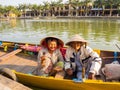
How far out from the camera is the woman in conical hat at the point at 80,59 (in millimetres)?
4387

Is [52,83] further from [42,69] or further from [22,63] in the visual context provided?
[22,63]

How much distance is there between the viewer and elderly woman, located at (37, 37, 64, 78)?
14.9ft

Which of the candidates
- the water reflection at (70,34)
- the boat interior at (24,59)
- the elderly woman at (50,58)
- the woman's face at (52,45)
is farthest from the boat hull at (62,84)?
the water reflection at (70,34)

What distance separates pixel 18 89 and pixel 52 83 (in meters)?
0.83

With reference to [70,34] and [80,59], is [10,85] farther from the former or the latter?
[70,34]

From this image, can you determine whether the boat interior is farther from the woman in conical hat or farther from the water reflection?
the water reflection

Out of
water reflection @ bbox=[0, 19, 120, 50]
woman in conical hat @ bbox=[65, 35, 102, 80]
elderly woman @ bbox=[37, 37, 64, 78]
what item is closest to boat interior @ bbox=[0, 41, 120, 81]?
woman in conical hat @ bbox=[65, 35, 102, 80]

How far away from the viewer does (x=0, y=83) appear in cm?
391

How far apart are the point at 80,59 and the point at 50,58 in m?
0.66

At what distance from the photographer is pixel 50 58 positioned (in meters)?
4.73

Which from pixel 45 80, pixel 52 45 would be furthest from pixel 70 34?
pixel 45 80

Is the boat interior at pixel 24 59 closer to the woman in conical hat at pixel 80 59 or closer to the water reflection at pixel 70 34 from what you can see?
the woman in conical hat at pixel 80 59

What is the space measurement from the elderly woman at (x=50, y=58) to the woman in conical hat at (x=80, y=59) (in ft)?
0.64

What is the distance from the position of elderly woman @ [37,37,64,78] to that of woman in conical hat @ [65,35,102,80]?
19 cm
